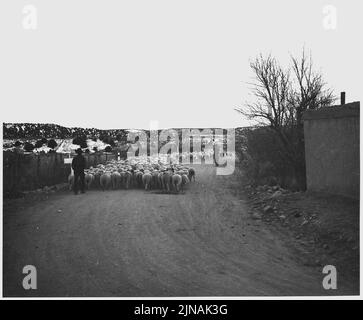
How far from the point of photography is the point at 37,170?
478 inches

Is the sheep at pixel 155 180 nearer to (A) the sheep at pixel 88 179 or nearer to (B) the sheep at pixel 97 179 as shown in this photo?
(B) the sheep at pixel 97 179

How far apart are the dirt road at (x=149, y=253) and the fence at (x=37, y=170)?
1.26 m

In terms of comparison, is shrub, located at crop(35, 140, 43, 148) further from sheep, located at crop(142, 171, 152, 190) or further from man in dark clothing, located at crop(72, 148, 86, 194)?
sheep, located at crop(142, 171, 152, 190)

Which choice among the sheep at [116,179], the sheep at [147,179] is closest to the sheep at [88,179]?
the sheep at [116,179]

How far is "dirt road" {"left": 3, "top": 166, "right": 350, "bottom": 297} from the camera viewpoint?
5691mm

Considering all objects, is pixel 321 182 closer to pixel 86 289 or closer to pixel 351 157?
pixel 351 157

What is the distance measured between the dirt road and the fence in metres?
1.26

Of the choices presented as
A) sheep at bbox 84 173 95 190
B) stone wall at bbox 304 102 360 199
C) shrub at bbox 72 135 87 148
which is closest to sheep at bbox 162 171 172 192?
sheep at bbox 84 173 95 190

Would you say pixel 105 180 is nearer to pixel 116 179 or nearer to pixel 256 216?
pixel 116 179

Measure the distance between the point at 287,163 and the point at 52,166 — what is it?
744cm

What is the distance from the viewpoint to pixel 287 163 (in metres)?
12.6
